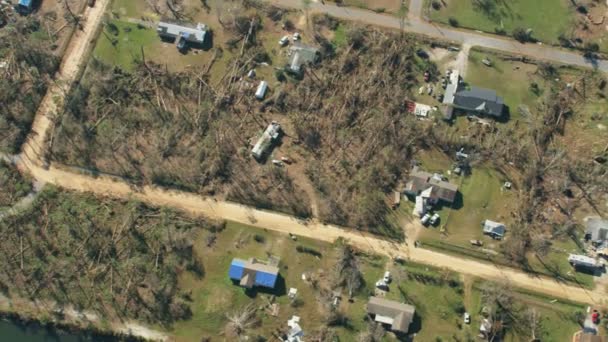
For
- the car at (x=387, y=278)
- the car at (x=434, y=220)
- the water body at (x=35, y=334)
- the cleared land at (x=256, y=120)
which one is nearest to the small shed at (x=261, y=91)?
the cleared land at (x=256, y=120)

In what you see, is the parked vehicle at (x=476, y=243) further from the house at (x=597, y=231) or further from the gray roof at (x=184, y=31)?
the gray roof at (x=184, y=31)

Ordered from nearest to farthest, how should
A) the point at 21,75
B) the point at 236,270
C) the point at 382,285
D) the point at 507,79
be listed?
1. the point at 382,285
2. the point at 236,270
3. the point at 507,79
4. the point at 21,75

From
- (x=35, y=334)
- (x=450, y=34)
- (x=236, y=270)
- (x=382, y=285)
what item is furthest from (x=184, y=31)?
(x=382, y=285)

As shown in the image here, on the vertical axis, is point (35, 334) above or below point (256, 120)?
below

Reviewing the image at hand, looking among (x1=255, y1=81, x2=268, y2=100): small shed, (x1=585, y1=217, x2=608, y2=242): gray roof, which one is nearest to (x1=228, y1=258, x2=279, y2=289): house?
(x1=255, y1=81, x2=268, y2=100): small shed

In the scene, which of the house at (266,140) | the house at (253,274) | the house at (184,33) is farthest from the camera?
the house at (184,33)

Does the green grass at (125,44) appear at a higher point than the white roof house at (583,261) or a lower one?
higher

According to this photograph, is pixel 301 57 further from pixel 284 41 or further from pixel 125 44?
pixel 125 44
